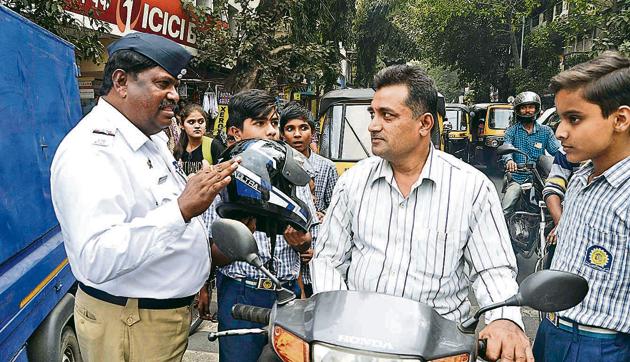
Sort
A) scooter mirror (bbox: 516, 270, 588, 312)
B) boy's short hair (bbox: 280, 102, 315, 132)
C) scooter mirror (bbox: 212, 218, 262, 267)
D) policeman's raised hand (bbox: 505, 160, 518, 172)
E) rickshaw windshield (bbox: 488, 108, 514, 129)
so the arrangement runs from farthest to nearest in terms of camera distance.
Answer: rickshaw windshield (bbox: 488, 108, 514, 129)
policeman's raised hand (bbox: 505, 160, 518, 172)
boy's short hair (bbox: 280, 102, 315, 132)
scooter mirror (bbox: 212, 218, 262, 267)
scooter mirror (bbox: 516, 270, 588, 312)

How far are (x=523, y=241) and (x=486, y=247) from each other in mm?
4773

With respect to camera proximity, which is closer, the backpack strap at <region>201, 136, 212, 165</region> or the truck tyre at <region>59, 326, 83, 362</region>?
the truck tyre at <region>59, 326, 83, 362</region>

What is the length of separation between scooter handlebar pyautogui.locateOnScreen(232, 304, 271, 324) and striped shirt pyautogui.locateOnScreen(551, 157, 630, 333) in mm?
1162

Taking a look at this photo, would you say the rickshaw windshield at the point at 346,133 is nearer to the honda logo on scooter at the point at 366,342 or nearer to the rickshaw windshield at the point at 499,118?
the honda logo on scooter at the point at 366,342

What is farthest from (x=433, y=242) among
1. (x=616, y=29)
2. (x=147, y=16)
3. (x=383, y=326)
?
(x=147, y=16)

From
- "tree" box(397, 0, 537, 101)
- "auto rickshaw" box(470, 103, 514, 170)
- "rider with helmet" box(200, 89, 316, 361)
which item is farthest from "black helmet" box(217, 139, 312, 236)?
"tree" box(397, 0, 537, 101)

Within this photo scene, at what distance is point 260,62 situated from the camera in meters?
11.8

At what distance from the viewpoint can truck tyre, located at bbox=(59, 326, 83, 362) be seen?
114 inches

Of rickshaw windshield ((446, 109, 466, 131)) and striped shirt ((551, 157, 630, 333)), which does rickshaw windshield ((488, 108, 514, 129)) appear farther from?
striped shirt ((551, 157, 630, 333))

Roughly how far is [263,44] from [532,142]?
281 inches

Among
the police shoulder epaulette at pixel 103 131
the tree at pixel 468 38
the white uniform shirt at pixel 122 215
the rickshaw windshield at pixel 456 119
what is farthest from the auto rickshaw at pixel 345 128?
the tree at pixel 468 38

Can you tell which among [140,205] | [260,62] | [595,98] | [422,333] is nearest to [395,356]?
[422,333]

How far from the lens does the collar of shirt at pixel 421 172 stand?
1.85m

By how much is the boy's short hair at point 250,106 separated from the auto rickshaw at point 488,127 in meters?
13.4
